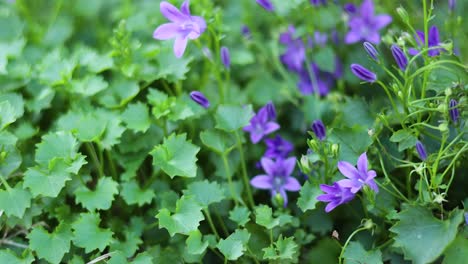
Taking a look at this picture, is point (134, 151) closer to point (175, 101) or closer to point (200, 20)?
point (175, 101)

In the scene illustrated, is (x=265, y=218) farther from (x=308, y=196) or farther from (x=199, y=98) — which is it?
(x=199, y=98)

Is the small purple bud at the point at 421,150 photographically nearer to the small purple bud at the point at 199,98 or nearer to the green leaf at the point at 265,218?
the green leaf at the point at 265,218

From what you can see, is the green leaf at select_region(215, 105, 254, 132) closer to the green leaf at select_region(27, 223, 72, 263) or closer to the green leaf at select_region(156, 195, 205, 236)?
the green leaf at select_region(156, 195, 205, 236)

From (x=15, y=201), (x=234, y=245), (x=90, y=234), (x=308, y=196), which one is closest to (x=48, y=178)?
(x=15, y=201)

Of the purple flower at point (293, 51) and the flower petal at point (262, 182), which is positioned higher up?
the purple flower at point (293, 51)

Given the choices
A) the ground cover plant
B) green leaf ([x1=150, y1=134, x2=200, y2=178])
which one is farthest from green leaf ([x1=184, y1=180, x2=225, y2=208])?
green leaf ([x1=150, y1=134, x2=200, y2=178])

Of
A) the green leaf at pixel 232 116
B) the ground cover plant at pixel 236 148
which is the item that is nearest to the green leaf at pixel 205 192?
the ground cover plant at pixel 236 148
